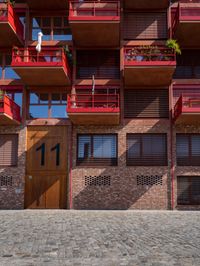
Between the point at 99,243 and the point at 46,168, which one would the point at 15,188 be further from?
the point at 99,243

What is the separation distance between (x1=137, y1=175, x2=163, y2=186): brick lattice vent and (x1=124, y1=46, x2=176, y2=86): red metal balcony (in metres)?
6.43

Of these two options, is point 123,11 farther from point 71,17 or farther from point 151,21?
point 71,17

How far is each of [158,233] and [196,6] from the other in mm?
17949

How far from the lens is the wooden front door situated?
23.3 metres

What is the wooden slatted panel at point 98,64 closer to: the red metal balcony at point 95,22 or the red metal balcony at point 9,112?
the red metal balcony at point 95,22

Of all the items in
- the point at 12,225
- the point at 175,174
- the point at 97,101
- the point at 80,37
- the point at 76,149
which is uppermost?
the point at 80,37

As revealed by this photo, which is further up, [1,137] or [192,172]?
[1,137]

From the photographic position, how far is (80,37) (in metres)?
23.8

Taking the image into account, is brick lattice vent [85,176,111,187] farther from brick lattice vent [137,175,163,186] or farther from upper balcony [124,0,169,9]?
upper balcony [124,0,169,9]

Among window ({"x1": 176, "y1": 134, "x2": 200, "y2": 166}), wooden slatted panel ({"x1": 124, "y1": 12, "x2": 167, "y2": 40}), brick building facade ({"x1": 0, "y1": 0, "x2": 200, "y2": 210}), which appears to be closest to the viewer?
brick building facade ({"x1": 0, "y1": 0, "x2": 200, "y2": 210})

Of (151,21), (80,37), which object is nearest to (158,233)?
(80,37)

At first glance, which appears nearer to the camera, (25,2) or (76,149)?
(76,149)

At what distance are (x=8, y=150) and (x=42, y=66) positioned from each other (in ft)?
21.0

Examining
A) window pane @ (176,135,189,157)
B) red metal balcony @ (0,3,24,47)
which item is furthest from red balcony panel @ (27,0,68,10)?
window pane @ (176,135,189,157)
